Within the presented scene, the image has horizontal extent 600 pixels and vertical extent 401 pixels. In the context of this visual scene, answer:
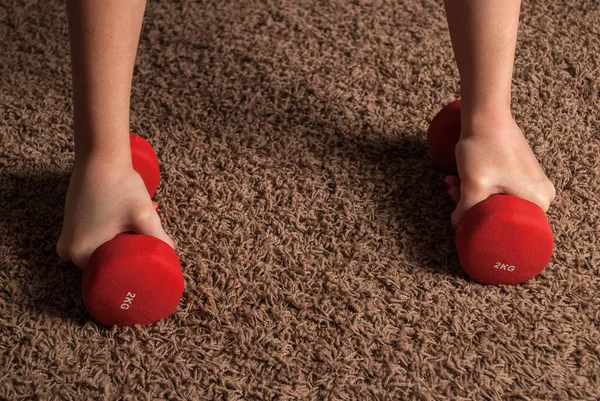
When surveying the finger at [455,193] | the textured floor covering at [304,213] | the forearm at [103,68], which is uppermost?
the forearm at [103,68]

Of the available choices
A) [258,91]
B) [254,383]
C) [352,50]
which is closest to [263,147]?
[258,91]

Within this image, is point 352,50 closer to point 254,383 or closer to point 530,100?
point 530,100

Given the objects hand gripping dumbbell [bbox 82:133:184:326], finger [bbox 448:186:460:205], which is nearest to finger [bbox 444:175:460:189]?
finger [bbox 448:186:460:205]

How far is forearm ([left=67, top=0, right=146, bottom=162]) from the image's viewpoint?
81cm

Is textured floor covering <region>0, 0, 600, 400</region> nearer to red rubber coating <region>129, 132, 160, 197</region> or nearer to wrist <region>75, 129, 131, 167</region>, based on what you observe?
red rubber coating <region>129, 132, 160, 197</region>

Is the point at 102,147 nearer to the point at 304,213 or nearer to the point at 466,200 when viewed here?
the point at 304,213

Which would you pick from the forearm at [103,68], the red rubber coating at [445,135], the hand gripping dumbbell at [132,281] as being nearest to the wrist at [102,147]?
the forearm at [103,68]

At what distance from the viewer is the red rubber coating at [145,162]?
0.98 m

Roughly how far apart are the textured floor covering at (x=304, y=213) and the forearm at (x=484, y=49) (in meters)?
0.15

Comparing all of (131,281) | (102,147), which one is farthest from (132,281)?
(102,147)

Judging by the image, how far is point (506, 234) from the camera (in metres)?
0.87

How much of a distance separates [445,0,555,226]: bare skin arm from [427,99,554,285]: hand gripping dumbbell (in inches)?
1.3

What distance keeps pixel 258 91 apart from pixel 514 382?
2.12 ft

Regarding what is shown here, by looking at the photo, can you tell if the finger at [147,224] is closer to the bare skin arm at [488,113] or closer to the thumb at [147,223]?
the thumb at [147,223]
